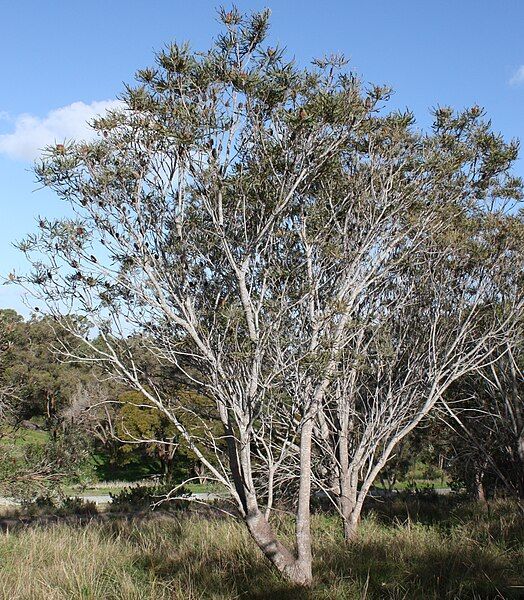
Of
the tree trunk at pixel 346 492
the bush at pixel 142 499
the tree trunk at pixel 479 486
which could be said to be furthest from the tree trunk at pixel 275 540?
the bush at pixel 142 499

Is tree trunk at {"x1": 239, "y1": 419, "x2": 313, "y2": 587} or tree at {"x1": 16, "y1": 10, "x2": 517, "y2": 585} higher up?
Answer: tree at {"x1": 16, "y1": 10, "x2": 517, "y2": 585}

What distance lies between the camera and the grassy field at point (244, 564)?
5.92 meters

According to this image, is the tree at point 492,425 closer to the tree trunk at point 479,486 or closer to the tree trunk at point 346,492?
the tree trunk at point 479,486

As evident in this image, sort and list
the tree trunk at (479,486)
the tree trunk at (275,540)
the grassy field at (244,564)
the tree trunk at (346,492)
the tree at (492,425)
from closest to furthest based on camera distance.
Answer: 1. the grassy field at (244,564)
2. the tree trunk at (275,540)
3. the tree trunk at (346,492)
4. the tree at (492,425)
5. the tree trunk at (479,486)

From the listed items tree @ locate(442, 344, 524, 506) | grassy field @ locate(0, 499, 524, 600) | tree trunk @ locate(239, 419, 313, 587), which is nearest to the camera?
grassy field @ locate(0, 499, 524, 600)

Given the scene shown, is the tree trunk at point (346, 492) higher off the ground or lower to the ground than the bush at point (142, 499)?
higher

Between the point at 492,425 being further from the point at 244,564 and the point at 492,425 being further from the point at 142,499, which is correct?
the point at 142,499

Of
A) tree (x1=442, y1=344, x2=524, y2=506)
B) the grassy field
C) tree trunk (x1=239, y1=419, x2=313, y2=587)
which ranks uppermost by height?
tree (x1=442, y1=344, x2=524, y2=506)

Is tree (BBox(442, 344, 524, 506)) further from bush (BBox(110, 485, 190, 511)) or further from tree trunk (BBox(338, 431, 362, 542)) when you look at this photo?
bush (BBox(110, 485, 190, 511))

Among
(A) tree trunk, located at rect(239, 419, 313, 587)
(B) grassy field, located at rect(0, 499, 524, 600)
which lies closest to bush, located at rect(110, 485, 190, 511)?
(B) grassy field, located at rect(0, 499, 524, 600)

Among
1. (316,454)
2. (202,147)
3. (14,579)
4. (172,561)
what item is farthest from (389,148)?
(14,579)

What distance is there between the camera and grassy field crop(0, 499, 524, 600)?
592cm

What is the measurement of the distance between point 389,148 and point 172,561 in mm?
5255

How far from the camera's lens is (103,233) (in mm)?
6980
